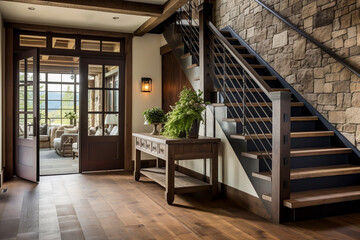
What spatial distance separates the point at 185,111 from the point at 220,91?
1.79 feet

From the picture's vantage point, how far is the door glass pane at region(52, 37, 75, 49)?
595 centimetres

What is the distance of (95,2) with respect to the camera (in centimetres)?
455

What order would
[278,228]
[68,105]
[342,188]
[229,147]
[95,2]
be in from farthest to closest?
[68,105] → [95,2] → [229,147] → [342,188] → [278,228]

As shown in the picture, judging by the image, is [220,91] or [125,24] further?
[125,24]

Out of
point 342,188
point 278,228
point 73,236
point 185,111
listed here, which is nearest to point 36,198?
point 73,236

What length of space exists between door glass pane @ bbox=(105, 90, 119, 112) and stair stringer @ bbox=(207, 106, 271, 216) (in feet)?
8.20

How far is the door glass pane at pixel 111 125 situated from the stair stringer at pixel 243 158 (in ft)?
8.22

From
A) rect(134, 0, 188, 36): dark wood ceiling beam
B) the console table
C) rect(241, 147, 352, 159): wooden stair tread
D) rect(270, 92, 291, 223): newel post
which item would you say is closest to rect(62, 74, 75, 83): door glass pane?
rect(134, 0, 188, 36): dark wood ceiling beam

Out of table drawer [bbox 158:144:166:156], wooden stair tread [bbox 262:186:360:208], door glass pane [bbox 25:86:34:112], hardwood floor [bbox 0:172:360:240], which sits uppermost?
door glass pane [bbox 25:86:34:112]

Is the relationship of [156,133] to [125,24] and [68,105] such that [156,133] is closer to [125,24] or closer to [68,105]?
[125,24]

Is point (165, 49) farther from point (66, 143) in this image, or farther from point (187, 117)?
point (66, 143)

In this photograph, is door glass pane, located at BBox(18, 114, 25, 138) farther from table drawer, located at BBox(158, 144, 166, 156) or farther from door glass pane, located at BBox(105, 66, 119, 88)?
table drawer, located at BBox(158, 144, 166, 156)

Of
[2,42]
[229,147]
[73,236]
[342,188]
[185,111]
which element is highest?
[2,42]

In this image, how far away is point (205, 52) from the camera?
179 inches
